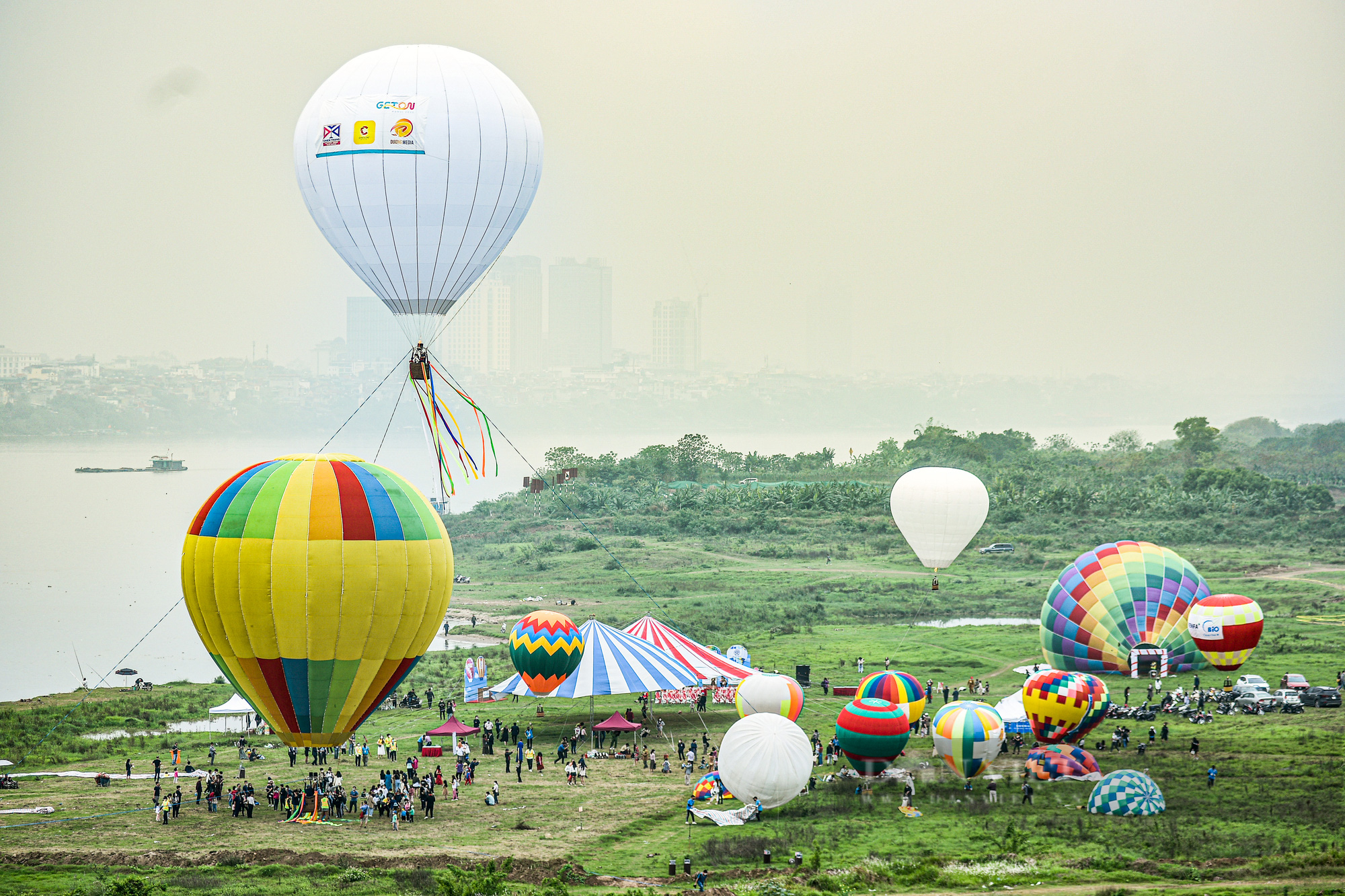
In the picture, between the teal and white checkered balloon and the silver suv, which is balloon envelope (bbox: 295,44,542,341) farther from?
the silver suv

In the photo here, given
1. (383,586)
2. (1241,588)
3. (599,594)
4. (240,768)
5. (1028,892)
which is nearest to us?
(1028,892)

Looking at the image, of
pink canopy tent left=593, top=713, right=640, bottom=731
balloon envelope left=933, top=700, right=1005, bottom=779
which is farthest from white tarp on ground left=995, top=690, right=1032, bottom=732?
pink canopy tent left=593, top=713, right=640, bottom=731

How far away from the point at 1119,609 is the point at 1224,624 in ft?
11.0

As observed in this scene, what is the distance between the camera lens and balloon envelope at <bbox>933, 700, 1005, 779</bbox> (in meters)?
31.2

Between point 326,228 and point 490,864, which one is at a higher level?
point 326,228

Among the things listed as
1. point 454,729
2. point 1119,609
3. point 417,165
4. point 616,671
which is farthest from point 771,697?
point 417,165

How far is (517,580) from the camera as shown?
7662cm

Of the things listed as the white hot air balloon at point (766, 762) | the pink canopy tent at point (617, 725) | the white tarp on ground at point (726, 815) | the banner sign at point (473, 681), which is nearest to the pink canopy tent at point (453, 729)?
the pink canopy tent at point (617, 725)

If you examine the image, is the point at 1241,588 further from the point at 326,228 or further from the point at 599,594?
the point at 326,228

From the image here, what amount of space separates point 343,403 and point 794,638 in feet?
490

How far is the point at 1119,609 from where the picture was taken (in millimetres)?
37344

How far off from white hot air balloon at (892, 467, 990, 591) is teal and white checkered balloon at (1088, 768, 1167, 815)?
18.1 meters

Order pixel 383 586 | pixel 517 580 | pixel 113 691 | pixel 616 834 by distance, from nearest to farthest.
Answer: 1. pixel 383 586
2. pixel 616 834
3. pixel 113 691
4. pixel 517 580

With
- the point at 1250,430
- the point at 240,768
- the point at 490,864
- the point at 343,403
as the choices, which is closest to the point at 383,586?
the point at 490,864
